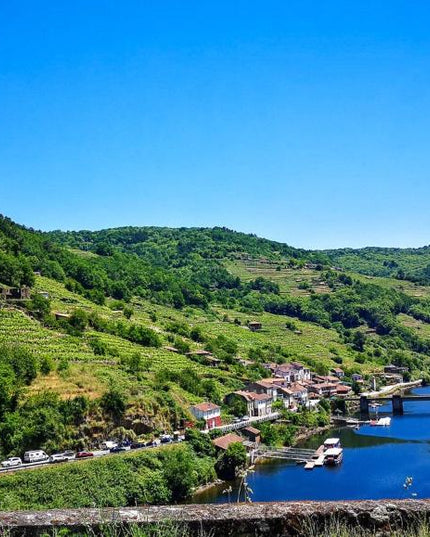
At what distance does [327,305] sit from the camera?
14438 centimetres

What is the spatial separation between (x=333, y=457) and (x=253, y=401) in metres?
14.9

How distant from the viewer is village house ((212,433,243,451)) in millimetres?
48975

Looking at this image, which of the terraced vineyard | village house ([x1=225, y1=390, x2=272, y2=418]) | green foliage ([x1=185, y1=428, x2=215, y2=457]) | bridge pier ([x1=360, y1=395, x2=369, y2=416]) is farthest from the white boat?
the terraced vineyard

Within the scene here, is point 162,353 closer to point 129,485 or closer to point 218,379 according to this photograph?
point 218,379

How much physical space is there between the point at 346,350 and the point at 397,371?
10.7 meters

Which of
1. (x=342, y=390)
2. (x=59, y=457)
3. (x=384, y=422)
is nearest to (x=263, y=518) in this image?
(x=59, y=457)

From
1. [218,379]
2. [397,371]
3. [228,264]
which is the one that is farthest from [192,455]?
[228,264]

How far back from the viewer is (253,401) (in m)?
64.1

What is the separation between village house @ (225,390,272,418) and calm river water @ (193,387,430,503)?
6.70 m

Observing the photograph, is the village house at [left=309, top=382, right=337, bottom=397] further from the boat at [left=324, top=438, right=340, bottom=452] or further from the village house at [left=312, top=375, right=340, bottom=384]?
the boat at [left=324, top=438, right=340, bottom=452]

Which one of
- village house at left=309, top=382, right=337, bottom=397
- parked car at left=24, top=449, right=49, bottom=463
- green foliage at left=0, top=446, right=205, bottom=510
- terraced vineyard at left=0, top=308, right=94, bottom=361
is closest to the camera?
green foliage at left=0, top=446, right=205, bottom=510

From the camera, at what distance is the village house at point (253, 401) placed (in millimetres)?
63344

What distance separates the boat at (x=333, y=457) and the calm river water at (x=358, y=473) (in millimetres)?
590

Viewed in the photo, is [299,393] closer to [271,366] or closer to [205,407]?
[271,366]
